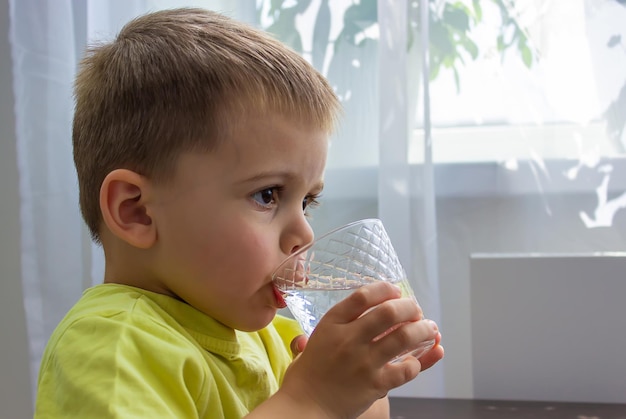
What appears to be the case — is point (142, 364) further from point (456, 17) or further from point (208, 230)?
point (456, 17)

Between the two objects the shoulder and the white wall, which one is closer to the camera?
the shoulder

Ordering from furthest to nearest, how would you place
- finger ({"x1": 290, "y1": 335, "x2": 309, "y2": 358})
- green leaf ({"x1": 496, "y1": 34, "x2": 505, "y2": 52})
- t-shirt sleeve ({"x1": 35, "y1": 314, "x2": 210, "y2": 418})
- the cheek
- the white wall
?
the white wall → green leaf ({"x1": 496, "y1": 34, "x2": 505, "y2": 52}) → finger ({"x1": 290, "y1": 335, "x2": 309, "y2": 358}) → the cheek → t-shirt sleeve ({"x1": 35, "y1": 314, "x2": 210, "y2": 418})

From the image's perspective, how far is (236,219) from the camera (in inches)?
27.5

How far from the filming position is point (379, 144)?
1.40m

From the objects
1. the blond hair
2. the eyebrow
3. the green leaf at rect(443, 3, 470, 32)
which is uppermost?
the green leaf at rect(443, 3, 470, 32)

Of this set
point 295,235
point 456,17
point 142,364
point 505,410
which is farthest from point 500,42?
point 142,364

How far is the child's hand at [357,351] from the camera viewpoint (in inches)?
25.3

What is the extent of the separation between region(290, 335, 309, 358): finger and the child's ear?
0.25 metres

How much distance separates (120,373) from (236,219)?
0.18 metres

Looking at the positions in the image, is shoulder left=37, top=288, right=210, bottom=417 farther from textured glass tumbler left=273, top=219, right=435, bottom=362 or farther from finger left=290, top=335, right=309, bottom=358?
finger left=290, top=335, right=309, bottom=358

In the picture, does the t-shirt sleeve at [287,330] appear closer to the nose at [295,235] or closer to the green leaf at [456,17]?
the nose at [295,235]

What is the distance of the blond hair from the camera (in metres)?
0.71

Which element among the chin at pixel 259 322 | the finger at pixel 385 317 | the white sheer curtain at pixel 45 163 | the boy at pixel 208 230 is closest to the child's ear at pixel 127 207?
the boy at pixel 208 230

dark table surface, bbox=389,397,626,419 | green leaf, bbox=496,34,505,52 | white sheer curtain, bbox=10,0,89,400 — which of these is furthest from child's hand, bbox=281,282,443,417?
white sheer curtain, bbox=10,0,89,400
